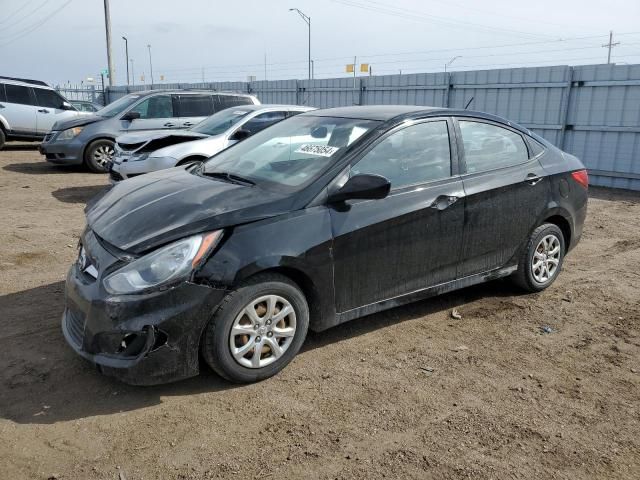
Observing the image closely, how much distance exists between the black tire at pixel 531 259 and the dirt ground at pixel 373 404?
0.16 m

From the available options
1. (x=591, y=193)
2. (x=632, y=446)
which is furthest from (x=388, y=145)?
(x=591, y=193)

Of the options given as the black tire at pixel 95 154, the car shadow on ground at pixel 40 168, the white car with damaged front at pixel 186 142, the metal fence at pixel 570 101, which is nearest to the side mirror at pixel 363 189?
the white car with damaged front at pixel 186 142

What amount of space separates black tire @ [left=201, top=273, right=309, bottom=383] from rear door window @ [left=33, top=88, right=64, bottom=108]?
15.6 metres

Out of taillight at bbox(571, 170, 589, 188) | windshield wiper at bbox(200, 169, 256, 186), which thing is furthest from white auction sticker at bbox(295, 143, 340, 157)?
taillight at bbox(571, 170, 589, 188)

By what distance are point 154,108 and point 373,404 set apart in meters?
10.2

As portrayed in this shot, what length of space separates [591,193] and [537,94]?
2.73 meters

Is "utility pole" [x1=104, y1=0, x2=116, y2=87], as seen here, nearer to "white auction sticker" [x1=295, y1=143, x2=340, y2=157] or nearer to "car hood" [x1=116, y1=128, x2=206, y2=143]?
"car hood" [x1=116, y1=128, x2=206, y2=143]

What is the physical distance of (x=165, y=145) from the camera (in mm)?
9219

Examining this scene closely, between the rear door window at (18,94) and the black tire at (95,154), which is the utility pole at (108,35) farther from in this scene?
the black tire at (95,154)

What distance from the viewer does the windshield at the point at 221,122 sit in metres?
9.46

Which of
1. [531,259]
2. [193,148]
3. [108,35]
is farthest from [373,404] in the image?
[108,35]

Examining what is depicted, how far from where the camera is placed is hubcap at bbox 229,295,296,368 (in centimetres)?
345

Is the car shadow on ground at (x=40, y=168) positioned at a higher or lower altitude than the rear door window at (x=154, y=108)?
lower

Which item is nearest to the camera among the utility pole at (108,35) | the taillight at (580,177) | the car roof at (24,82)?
the taillight at (580,177)
